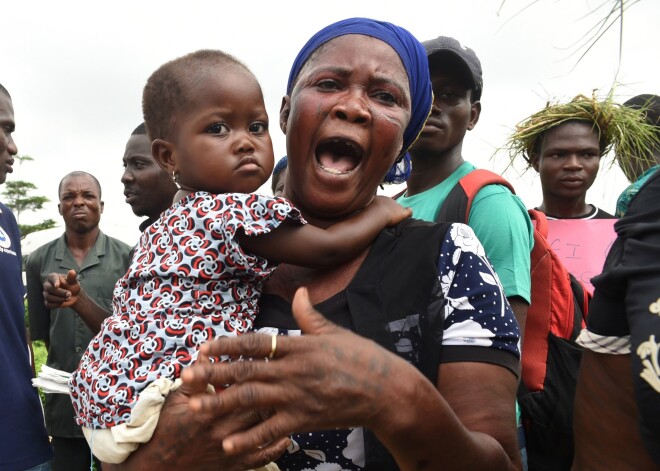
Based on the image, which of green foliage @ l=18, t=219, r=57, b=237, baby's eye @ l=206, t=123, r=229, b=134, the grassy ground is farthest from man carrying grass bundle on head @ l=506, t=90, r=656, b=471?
green foliage @ l=18, t=219, r=57, b=237

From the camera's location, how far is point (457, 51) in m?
3.34

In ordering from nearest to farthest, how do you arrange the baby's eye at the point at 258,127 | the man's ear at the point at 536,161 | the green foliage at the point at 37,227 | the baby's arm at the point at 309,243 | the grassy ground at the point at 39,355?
the baby's arm at the point at 309,243, the baby's eye at the point at 258,127, the man's ear at the point at 536,161, the grassy ground at the point at 39,355, the green foliage at the point at 37,227

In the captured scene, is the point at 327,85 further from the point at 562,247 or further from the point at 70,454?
the point at 70,454

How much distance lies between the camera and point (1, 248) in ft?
11.4

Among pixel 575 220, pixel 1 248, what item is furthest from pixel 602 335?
pixel 1 248

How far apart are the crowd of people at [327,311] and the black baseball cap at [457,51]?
1.10 m

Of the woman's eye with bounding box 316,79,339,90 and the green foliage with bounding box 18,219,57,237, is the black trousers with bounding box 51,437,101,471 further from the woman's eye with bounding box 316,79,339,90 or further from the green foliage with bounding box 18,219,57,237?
the green foliage with bounding box 18,219,57,237

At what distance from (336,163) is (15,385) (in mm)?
2347

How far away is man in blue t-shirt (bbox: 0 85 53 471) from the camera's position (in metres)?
3.23

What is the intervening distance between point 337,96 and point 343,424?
1.13 metres

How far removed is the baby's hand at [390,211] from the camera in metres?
1.94

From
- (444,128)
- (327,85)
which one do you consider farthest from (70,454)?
(327,85)

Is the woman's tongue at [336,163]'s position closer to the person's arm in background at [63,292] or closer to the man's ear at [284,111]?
the man's ear at [284,111]

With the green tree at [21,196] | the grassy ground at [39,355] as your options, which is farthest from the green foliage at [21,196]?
the grassy ground at [39,355]
